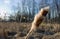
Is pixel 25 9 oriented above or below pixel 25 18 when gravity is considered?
above

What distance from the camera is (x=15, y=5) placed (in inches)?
104

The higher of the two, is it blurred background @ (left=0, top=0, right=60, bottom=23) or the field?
blurred background @ (left=0, top=0, right=60, bottom=23)

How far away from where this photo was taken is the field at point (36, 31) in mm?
2559

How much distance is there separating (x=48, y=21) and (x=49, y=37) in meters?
0.24

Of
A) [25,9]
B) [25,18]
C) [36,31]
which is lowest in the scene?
[36,31]

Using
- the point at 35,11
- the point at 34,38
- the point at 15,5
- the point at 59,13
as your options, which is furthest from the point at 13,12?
the point at 59,13

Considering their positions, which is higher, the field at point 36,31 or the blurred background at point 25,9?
the blurred background at point 25,9

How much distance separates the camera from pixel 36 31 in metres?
2.59

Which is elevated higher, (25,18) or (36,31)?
(25,18)

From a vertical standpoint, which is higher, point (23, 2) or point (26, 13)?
point (23, 2)

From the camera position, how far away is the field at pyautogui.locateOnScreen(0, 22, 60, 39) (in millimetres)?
2559

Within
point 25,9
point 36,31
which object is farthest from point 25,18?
point 36,31

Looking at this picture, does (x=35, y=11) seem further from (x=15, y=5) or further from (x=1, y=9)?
(x=1, y=9)

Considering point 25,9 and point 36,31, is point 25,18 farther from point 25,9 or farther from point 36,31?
point 36,31
